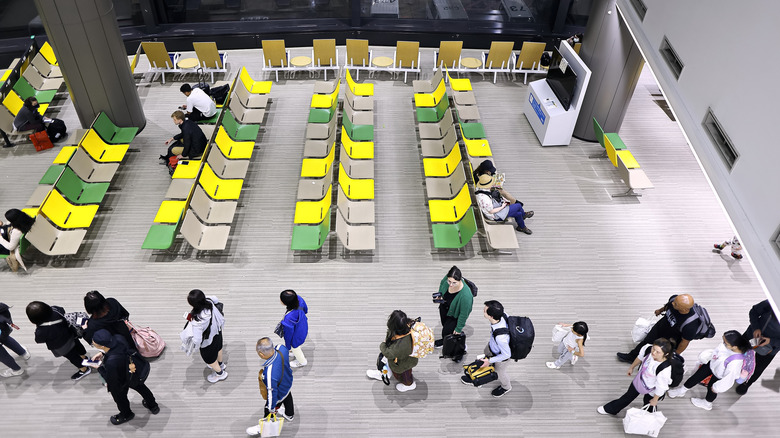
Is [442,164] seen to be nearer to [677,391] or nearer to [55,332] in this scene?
[677,391]

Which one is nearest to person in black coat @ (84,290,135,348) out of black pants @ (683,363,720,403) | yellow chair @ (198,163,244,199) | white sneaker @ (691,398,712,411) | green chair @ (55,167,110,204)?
yellow chair @ (198,163,244,199)

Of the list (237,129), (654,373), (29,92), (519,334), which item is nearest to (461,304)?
(519,334)

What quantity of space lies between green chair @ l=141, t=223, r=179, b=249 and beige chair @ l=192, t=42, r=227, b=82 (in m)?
5.41

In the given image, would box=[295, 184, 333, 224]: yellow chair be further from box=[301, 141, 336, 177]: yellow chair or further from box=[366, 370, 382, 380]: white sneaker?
box=[366, 370, 382, 380]: white sneaker

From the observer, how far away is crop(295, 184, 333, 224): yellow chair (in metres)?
8.60

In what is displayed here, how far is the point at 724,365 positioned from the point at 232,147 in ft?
27.3

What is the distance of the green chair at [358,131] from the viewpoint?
410 inches

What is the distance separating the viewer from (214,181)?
30.4 ft

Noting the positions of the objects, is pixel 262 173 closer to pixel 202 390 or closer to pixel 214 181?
pixel 214 181

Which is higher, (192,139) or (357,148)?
(192,139)

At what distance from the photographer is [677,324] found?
655 centimetres

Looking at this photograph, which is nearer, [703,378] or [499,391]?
[703,378]

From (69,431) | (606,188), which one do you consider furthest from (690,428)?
(69,431)

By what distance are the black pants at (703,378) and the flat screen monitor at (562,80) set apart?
18.4ft
